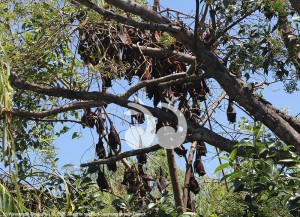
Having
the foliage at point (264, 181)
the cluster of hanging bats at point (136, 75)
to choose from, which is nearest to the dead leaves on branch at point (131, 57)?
the cluster of hanging bats at point (136, 75)

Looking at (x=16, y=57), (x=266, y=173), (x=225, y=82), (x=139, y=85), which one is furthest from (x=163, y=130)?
(x=266, y=173)

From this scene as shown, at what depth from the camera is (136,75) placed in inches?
262

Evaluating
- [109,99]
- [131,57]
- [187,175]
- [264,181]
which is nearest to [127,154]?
[109,99]

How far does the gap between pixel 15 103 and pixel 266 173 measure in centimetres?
289

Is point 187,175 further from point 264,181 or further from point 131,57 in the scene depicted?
point 264,181

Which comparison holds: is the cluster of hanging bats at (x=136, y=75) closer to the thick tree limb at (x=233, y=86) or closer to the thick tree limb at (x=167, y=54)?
the thick tree limb at (x=167, y=54)

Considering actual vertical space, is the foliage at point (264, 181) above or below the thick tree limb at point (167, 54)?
below

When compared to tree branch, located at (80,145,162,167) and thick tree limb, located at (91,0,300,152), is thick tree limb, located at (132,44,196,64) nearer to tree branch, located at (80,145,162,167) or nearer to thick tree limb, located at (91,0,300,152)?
thick tree limb, located at (91,0,300,152)

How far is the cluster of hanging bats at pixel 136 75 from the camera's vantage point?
6410 millimetres

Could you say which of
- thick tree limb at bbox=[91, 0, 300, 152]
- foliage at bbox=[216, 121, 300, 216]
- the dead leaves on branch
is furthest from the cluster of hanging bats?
foliage at bbox=[216, 121, 300, 216]

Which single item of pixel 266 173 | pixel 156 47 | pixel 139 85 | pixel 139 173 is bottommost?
pixel 266 173

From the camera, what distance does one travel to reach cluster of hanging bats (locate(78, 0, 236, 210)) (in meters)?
6.41

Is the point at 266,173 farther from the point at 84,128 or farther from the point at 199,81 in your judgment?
the point at 84,128

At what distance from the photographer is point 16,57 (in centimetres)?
599
